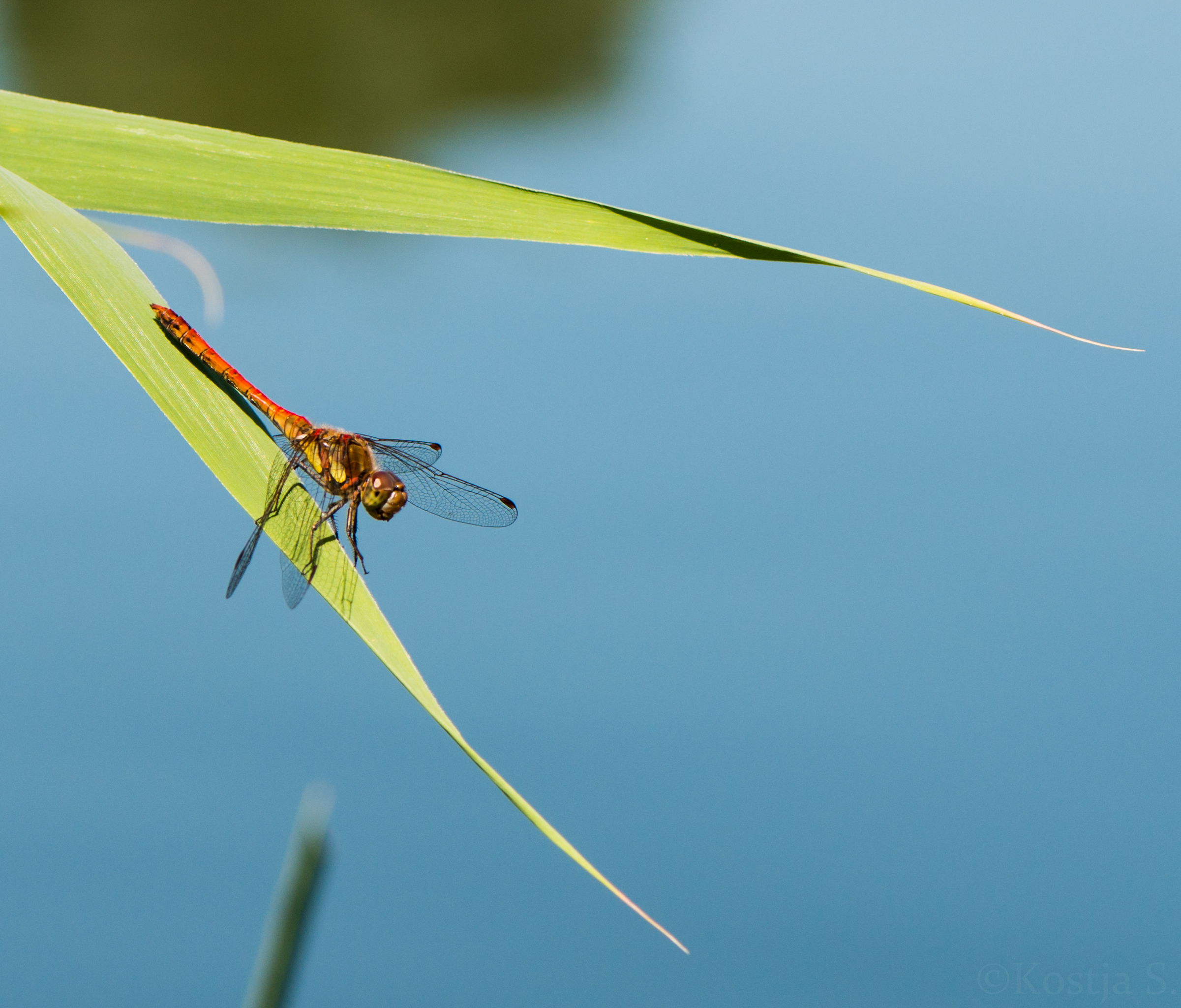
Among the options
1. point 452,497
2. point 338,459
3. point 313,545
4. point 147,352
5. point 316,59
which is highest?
point 316,59

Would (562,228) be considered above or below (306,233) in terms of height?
below

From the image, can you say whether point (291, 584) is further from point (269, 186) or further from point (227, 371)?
point (269, 186)

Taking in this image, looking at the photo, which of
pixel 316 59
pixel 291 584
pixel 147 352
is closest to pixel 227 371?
pixel 147 352

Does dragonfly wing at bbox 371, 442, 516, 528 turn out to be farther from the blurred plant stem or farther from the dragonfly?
the blurred plant stem

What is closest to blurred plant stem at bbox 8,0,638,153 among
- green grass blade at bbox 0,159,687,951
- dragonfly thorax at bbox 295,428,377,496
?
dragonfly thorax at bbox 295,428,377,496

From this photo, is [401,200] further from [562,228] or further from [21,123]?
[21,123]

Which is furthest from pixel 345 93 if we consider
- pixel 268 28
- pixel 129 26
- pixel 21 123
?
pixel 21 123
